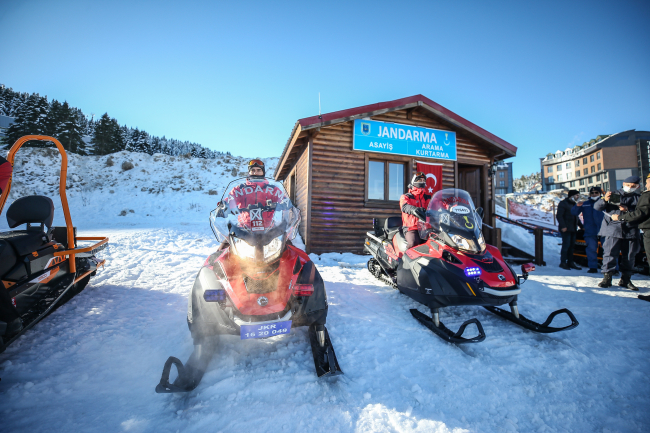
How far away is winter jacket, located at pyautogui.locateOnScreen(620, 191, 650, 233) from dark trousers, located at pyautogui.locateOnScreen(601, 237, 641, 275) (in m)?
0.55

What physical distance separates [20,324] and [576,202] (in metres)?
9.29

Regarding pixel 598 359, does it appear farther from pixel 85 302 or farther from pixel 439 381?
pixel 85 302

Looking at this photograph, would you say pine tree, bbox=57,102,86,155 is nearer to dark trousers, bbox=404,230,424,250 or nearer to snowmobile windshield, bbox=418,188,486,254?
dark trousers, bbox=404,230,424,250

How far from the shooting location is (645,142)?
96.7 feet

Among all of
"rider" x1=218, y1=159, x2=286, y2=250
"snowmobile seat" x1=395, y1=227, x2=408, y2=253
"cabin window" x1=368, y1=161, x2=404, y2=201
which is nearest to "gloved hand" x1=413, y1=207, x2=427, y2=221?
"snowmobile seat" x1=395, y1=227, x2=408, y2=253

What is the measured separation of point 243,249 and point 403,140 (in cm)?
650

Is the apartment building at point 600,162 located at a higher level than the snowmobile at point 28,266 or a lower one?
higher

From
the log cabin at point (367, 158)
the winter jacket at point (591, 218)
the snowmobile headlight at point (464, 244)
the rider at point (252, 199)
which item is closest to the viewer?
the rider at point (252, 199)

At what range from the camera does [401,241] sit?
364 centimetres

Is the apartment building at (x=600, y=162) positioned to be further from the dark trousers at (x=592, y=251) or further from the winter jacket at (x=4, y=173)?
the winter jacket at (x=4, y=173)

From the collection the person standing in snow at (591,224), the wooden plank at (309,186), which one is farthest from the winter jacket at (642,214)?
the wooden plank at (309,186)

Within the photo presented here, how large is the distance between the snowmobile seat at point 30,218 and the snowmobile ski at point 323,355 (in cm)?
251

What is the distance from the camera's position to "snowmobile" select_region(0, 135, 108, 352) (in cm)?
194

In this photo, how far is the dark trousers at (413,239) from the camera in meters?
3.46
